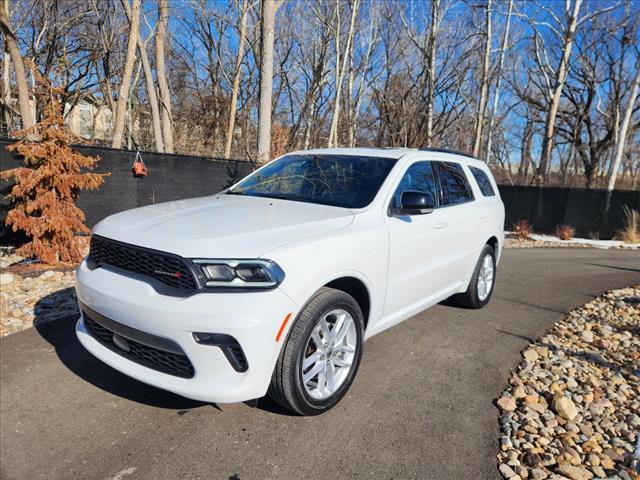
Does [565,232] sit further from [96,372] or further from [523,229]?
[96,372]

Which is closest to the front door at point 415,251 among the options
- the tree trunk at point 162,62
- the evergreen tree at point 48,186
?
the evergreen tree at point 48,186

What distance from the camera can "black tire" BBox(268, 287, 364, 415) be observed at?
2.49 meters

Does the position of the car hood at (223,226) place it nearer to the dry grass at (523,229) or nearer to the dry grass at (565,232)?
the dry grass at (523,229)

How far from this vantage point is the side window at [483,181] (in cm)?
510

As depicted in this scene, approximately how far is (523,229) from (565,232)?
1590 millimetres

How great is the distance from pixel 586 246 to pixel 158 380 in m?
13.6

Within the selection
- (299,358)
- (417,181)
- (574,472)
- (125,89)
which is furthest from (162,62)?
(574,472)

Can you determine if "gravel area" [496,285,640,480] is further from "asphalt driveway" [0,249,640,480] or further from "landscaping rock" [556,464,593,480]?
"asphalt driveway" [0,249,640,480]

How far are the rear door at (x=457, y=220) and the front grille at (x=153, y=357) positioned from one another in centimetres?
257

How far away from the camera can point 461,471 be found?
7.77 ft

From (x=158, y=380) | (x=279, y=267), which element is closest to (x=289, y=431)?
(x=158, y=380)

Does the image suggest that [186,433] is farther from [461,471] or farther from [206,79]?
[206,79]

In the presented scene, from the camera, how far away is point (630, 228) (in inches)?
534

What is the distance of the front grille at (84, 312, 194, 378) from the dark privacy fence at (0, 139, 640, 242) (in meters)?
5.86
